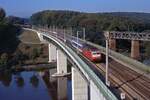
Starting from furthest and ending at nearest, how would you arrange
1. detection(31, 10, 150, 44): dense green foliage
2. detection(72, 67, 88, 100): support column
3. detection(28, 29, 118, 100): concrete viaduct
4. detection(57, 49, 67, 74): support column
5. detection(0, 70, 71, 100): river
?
detection(31, 10, 150, 44): dense green foliage < detection(57, 49, 67, 74): support column < detection(0, 70, 71, 100): river < detection(72, 67, 88, 100): support column < detection(28, 29, 118, 100): concrete viaduct

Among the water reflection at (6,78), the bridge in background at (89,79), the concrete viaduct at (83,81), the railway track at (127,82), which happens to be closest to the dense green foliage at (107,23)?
the concrete viaduct at (83,81)

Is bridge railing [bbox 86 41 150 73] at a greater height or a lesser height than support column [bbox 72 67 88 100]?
greater

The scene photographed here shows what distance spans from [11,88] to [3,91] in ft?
9.23

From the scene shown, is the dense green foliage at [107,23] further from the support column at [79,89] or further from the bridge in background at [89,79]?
the bridge in background at [89,79]

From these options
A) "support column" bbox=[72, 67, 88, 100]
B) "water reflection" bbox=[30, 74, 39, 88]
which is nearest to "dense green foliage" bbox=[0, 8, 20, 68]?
"water reflection" bbox=[30, 74, 39, 88]

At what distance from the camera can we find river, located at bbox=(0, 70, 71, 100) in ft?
226

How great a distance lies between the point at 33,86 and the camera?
8069 centimetres

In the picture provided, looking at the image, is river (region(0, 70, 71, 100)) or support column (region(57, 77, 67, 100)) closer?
support column (region(57, 77, 67, 100))

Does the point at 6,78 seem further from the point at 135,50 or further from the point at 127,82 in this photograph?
the point at 127,82

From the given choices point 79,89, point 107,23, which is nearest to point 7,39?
point 107,23

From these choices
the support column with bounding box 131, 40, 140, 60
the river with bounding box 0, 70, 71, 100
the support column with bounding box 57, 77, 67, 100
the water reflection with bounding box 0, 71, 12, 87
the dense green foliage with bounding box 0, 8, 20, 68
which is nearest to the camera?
the support column with bounding box 131, 40, 140, 60

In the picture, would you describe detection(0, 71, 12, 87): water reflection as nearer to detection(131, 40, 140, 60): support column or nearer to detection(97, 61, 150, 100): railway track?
detection(131, 40, 140, 60): support column

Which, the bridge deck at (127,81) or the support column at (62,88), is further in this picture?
the support column at (62,88)

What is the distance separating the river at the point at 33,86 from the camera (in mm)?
68875
